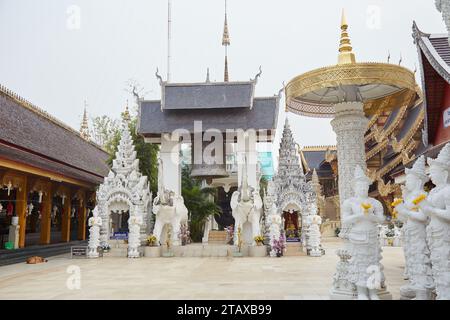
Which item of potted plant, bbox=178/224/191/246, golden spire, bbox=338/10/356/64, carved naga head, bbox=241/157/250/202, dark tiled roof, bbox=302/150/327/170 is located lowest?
potted plant, bbox=178/224/191/246

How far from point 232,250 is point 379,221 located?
9.76m

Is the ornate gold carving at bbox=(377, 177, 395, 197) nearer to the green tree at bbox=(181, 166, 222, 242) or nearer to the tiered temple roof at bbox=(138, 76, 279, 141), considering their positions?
the tiered temple roof at bbox=(138, 76, 279, 141)

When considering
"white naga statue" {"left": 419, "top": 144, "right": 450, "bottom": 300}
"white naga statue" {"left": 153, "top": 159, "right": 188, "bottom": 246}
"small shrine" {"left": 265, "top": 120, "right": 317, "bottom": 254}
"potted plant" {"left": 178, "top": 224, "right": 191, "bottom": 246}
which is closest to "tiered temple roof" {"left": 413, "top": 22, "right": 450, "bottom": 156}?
"white naga statue" {"left": 419, "top": 144, "right": 450, "bottom": 300}

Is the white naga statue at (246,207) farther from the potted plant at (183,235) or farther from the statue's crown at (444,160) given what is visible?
the statue's crown at (444,160)

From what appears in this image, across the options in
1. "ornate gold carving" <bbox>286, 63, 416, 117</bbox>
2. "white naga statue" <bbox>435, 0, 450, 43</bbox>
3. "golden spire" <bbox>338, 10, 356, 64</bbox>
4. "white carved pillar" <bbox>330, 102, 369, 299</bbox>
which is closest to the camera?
"white naga statue" <bbox>435, 0, 450, 43</bbox>

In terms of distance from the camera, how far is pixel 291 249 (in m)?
15.3

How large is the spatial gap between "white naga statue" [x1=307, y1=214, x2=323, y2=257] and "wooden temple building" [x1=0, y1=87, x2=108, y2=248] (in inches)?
371

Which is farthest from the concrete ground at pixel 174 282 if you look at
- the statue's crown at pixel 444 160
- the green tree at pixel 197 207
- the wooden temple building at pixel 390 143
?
the wooden temple building at pixel 390 143

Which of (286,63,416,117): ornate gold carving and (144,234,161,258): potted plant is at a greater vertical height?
(286,63,416,117): ornate gold carving

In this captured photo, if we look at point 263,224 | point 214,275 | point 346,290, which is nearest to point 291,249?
point 263,224

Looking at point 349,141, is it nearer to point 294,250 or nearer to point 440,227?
point 440,227

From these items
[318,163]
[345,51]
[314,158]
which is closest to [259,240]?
[345,51]

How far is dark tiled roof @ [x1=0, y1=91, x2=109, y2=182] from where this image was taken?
14023mm

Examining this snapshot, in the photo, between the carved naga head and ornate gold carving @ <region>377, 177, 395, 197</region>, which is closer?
the carved naga head
